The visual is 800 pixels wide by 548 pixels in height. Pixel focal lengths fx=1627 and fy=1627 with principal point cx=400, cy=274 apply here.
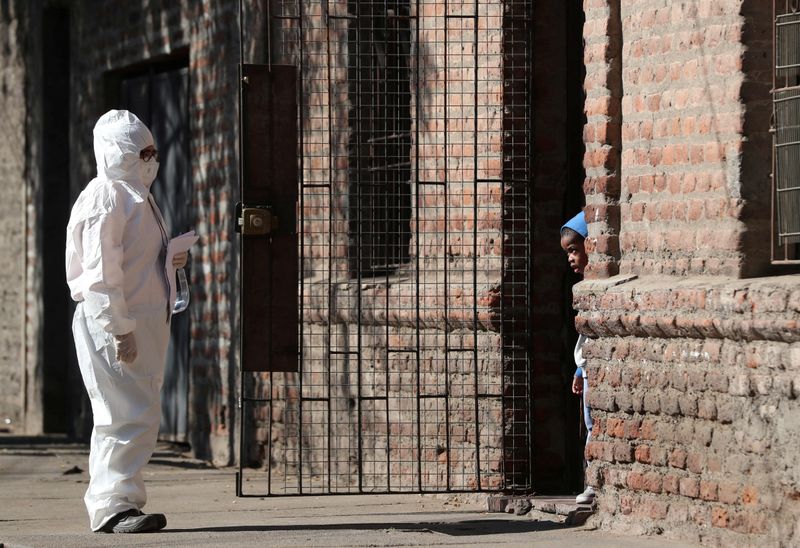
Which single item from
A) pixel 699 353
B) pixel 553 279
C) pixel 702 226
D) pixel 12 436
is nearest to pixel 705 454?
pixel 699 353

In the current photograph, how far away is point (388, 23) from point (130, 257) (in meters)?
3.14

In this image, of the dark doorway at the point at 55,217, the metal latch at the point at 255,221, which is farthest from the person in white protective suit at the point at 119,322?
the dark doorway at the point at 55,217

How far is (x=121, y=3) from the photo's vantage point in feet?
44.8

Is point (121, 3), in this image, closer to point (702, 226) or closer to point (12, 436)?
point (12, 436)

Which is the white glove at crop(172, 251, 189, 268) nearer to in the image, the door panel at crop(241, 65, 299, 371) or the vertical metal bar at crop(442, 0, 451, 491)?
the door panel at crop(241, 65, 299, 371)

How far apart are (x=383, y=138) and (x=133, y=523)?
10.3ft

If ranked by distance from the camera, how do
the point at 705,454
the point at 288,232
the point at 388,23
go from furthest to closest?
the point at 388,23
the point at 288,232
the point at 705,454

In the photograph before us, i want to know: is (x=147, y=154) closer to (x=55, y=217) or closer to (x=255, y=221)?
(x=255, y=221)

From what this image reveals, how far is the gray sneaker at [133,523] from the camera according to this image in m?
7.50

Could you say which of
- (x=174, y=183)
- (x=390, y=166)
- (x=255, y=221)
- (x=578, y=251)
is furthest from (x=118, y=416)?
(x=174, y=183)

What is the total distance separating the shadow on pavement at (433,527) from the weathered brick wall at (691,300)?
0.41 meters

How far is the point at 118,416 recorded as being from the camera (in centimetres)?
753

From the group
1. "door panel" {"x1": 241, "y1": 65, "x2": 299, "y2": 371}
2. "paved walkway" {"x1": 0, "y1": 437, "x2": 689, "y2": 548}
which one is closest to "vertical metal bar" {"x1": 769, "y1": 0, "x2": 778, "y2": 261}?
"paved walkway" {"x1": 0, "y1": 437, "x2": 689, "y2": 548}

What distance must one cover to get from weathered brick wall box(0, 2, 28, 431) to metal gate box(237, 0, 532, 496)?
560cm
